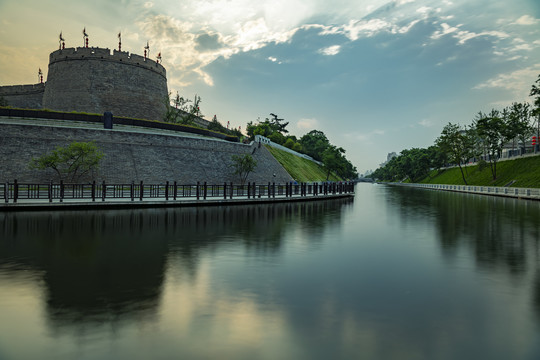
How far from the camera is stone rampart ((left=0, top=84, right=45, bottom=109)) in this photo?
60062mm

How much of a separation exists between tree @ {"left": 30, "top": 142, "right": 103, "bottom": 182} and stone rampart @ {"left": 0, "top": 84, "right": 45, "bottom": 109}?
115 feet

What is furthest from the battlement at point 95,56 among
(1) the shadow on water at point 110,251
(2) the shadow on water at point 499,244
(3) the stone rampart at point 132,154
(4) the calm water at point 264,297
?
(2) the shadow on water at point 499,244

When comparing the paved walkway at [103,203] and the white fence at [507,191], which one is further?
the white fence at [507,191]

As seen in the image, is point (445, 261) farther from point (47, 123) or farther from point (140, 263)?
point (47, 123)

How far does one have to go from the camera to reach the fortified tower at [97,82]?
50438 millimetres

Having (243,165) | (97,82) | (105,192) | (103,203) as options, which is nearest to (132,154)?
(243,165)

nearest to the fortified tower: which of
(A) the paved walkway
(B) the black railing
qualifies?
(B) the black railing

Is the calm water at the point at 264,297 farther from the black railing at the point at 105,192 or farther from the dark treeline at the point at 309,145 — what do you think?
the dark treeline at the point at 309,145

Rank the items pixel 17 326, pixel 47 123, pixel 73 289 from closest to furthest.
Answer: pixel 17 326, pixel 73 289, pixel 47 123

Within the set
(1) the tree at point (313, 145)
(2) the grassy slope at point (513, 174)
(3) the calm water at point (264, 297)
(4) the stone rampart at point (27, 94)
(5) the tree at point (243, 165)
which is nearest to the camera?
(3) the calm water at point (264, 297)

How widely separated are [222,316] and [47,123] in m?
41.4

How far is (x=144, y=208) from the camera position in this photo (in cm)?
2067

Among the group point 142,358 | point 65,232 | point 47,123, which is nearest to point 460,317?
point 142,358

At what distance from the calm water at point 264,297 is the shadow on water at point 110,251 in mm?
40
